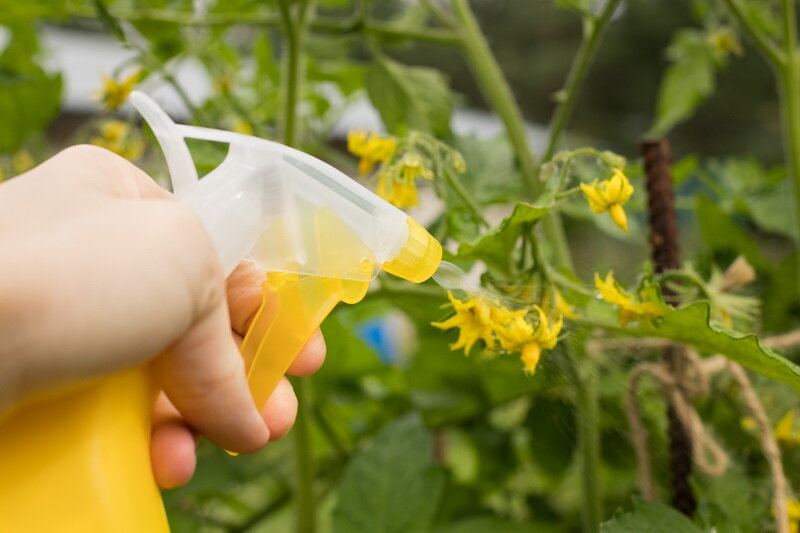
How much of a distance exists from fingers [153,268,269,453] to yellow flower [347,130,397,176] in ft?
0.67

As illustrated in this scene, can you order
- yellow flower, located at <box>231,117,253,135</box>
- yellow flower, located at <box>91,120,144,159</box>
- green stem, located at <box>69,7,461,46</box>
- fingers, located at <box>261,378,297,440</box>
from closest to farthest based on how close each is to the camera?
fingers, located at <box>261,378,297,440</box> < green stem, located at <box>69,7,461,46</box> < yellow flower, located at <box>91,120,144,159</box> < yellow flower, located at <box>231,117,253,135</box>

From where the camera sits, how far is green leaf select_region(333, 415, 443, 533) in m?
0.54

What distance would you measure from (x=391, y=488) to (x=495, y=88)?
1.00 feet

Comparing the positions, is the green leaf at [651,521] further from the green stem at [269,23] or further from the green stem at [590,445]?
the green stem at [269,23]

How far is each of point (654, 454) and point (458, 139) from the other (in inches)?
11.9

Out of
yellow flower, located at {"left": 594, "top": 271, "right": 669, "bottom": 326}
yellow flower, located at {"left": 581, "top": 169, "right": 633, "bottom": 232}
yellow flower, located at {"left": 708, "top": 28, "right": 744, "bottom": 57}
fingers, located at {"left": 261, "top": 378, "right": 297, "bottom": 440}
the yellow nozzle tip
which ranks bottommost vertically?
yellow flower, located at {"left": 708, "top": 28, "right": 744, "bottom": 57}

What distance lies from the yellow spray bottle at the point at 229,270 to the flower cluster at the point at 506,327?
79mm

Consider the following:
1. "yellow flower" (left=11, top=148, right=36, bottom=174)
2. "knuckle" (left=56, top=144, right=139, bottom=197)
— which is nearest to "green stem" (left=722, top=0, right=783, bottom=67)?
"knuckle" (left=56, top=144, right=139, bottom=197)

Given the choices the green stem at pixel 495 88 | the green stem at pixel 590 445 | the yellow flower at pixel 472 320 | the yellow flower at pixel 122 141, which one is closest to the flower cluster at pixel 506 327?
the yellow flower at pixel 472 320

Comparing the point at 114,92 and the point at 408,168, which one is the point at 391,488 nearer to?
the point at 408,168

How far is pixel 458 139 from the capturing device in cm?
68

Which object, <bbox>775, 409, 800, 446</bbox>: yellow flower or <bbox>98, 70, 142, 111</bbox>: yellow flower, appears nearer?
<bbox>775, 409, 800, 446</bbox>: yellow flower

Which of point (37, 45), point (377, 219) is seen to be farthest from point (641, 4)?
point (377, 219)

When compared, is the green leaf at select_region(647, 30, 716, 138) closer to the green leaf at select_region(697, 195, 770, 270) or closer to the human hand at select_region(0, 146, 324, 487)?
the green leaf at select_region(697, 195, 770, 270)
